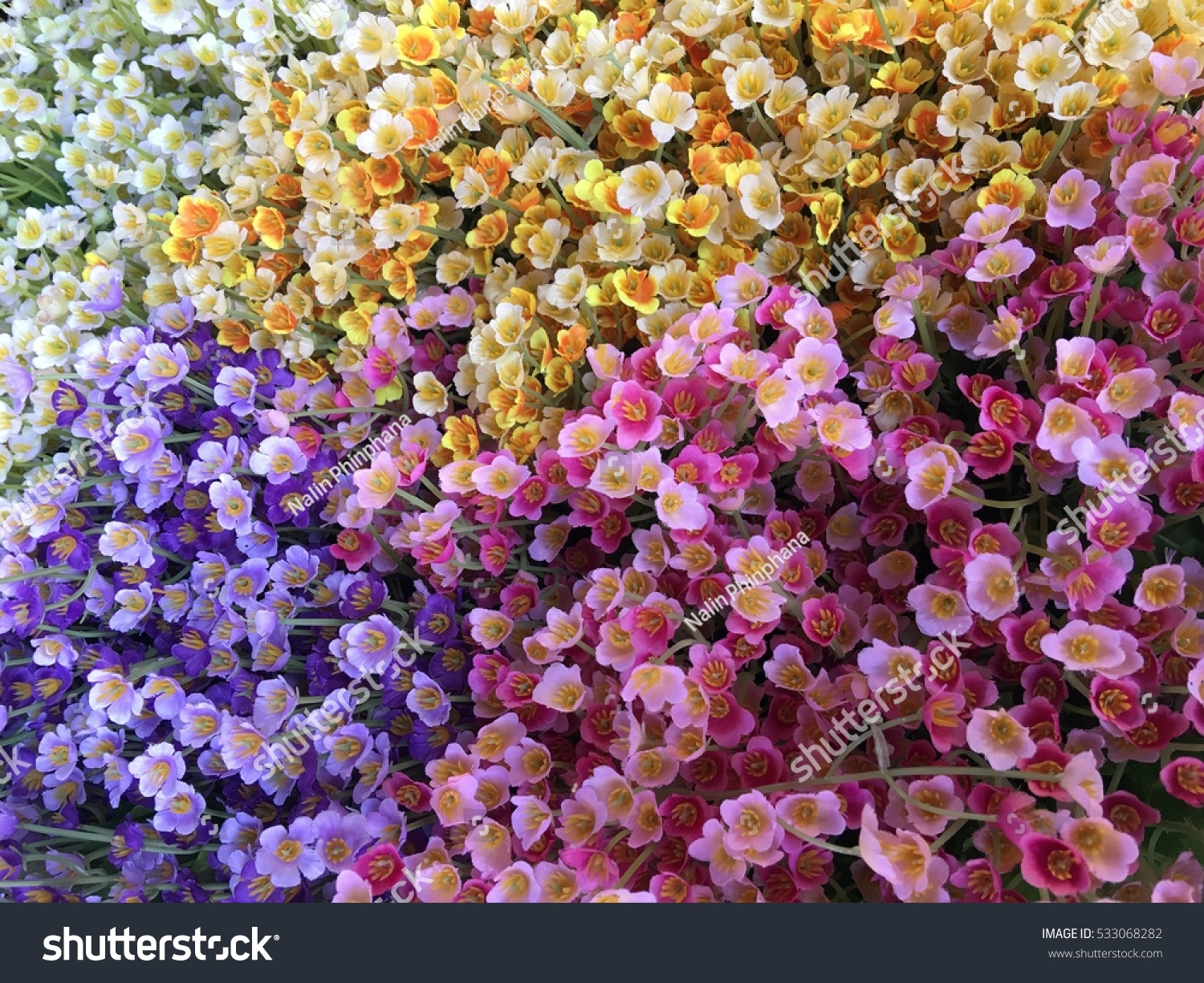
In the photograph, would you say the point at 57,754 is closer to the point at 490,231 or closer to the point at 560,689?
the point at 560,689

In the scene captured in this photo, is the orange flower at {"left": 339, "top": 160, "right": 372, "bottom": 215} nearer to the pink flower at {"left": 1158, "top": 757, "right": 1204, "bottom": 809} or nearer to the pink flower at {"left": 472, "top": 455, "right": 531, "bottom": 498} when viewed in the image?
the pink flower at {"left": 472, "top": 455, "right": 531, "bottom": 498}

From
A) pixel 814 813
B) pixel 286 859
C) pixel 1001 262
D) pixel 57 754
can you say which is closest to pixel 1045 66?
pixel 1001 262

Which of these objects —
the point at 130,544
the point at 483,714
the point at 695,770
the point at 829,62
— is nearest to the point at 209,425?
the point at 130,544

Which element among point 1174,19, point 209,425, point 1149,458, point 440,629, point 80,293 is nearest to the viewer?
point 1149,458

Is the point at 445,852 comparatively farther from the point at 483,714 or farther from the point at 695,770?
the point at 695,770

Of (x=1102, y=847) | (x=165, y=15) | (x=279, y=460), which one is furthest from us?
(x=165, y=15)

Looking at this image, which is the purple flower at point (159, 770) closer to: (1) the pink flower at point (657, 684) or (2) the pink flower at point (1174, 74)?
(1) the pink flower at point (657, 684)

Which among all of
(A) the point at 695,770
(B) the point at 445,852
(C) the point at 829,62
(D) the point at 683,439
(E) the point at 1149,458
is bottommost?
(B) the point at 445,852

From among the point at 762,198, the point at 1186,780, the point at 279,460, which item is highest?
the point at 762,198

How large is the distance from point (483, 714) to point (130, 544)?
511 millimetres

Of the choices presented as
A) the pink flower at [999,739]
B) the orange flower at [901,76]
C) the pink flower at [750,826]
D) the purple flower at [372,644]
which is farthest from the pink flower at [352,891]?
the orange flower at [901,76]

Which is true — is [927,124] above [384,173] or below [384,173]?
above

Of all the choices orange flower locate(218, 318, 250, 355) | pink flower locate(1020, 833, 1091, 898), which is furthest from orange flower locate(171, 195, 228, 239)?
pink flower locate(1020, 833, 1091, 898)

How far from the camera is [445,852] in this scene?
32.0 inches
